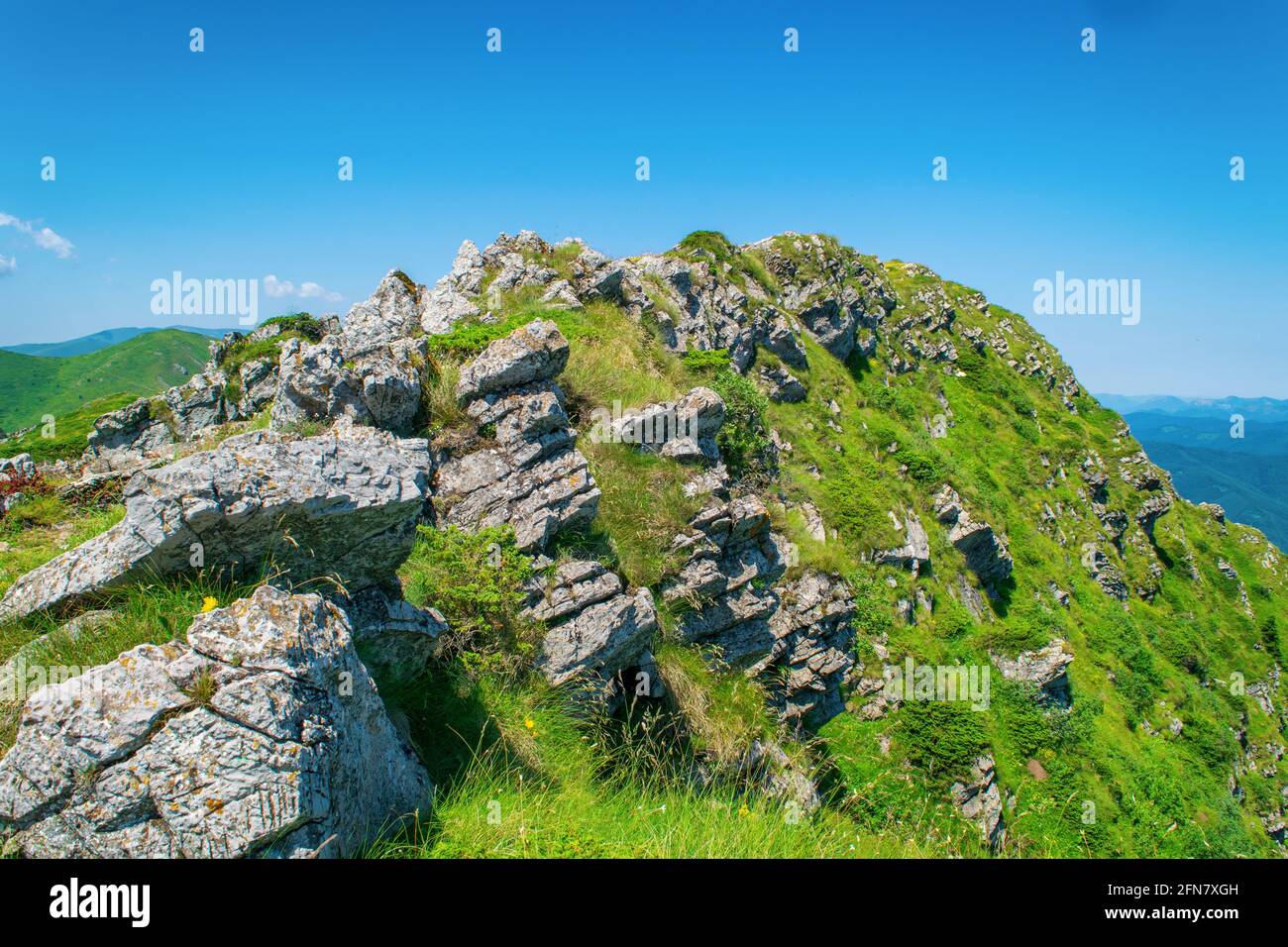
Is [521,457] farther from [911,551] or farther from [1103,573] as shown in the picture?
[1103,573]

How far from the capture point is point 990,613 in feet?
97.2

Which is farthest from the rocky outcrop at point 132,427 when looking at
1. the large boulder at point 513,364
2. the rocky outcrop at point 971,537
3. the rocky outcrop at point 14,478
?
the rocky outcrop at point 971,537

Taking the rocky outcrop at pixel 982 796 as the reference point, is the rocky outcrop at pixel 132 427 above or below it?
above

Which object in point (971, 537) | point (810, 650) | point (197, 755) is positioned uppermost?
point (197, 755)

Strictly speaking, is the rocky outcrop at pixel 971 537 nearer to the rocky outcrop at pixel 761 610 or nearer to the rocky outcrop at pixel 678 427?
the rocky outcrop at pixel 761 610

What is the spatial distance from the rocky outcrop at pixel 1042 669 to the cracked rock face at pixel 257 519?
983 inches

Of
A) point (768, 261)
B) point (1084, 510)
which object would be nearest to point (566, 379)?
point (768, 261)

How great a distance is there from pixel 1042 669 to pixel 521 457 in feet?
77.0

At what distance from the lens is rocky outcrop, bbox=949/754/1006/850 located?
17391 millimetres

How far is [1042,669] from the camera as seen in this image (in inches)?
938

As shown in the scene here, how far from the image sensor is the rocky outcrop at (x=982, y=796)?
1739cm

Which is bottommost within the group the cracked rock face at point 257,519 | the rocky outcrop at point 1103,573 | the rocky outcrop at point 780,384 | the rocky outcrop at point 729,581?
the rocky outcrop at point 1103,573

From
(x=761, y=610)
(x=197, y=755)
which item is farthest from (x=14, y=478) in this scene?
(x=761, y=610)
